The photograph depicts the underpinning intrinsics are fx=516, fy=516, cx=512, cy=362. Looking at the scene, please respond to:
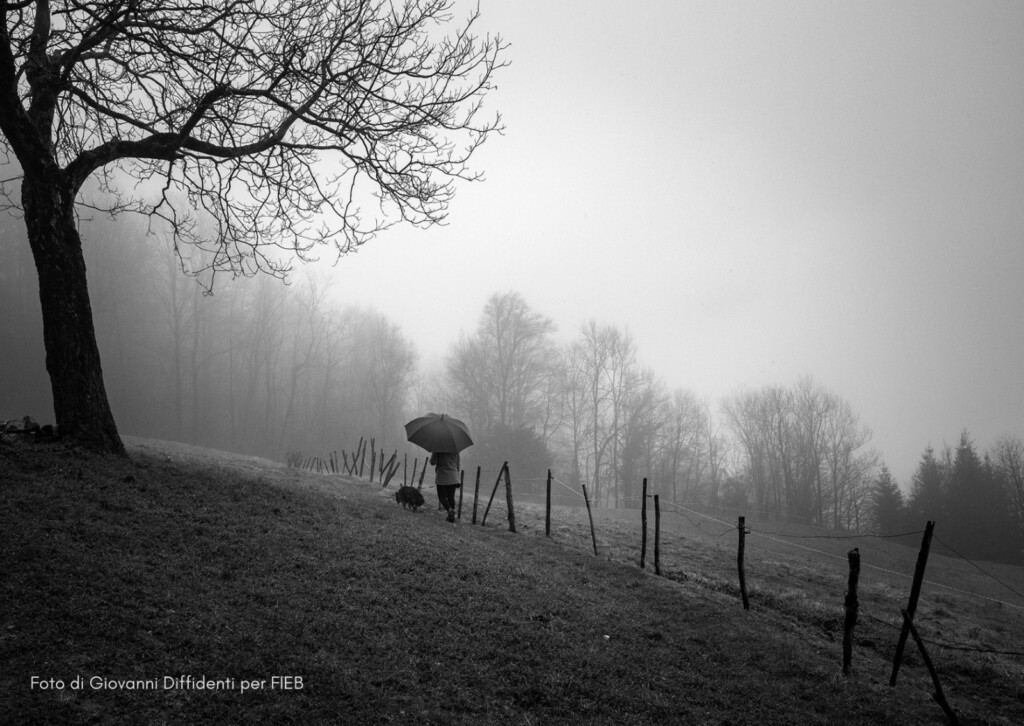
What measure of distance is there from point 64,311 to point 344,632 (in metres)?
7.43

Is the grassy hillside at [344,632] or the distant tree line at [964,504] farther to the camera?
the distant tree line at [964,504]

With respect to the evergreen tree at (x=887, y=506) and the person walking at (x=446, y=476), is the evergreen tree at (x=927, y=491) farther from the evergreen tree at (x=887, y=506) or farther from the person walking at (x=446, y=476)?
the person walking at (x=446, y=476)

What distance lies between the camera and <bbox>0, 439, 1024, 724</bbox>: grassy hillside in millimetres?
4461

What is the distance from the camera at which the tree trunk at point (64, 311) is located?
8.56m

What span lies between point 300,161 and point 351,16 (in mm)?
2956

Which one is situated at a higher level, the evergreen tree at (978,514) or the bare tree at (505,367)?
the bare tree at (505,367)

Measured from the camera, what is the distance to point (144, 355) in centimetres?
4872

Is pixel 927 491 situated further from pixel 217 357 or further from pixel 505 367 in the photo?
pixel 217 357

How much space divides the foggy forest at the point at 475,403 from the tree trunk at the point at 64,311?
33.0 meters

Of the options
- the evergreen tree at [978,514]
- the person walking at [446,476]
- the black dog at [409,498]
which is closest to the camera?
the person walking at [446,476]

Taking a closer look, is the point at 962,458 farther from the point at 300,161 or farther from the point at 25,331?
the point at 25,331

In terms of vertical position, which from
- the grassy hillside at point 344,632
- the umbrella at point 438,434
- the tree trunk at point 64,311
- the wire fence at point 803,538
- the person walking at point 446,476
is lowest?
the wire fence at point 803,538

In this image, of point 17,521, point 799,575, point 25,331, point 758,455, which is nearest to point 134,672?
point 17,521

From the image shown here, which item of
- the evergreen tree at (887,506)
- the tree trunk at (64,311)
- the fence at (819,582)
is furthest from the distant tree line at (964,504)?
the tree trunk at (64,311)
